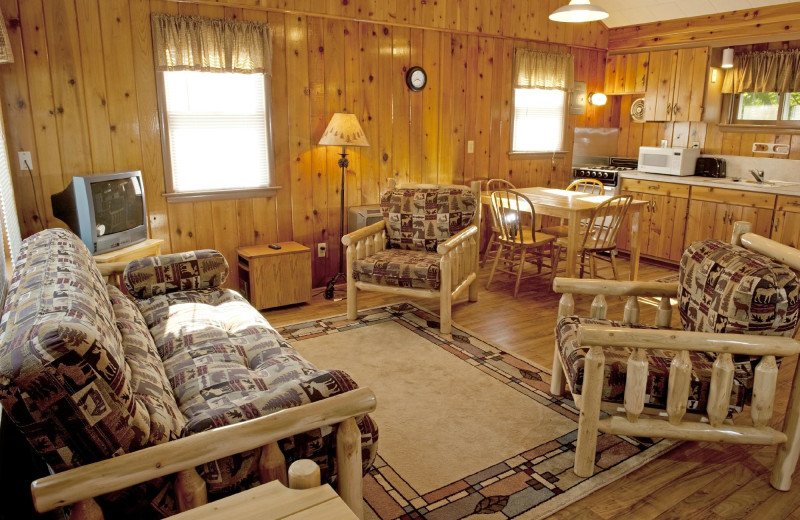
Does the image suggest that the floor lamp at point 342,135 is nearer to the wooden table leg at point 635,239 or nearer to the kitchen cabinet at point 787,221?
the wooden table leg at point 635,239

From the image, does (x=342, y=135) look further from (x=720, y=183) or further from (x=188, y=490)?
(x=720, y=183)

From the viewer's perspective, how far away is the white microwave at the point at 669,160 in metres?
5.71

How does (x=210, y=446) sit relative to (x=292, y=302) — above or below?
above

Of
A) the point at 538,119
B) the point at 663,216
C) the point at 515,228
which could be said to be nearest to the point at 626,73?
the point at 538,119

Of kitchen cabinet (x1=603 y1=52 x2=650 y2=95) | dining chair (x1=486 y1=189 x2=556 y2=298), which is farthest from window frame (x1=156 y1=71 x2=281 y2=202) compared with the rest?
kitchen cabinet (x1=603 y1=52 x2=650 y2=95)

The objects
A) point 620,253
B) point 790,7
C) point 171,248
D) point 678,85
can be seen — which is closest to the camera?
A: point 171,248

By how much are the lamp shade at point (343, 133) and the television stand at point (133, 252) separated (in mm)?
1463

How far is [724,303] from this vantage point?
2.24m

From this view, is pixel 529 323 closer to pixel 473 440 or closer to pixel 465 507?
pixel 473 440

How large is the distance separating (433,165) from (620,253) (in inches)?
97.1

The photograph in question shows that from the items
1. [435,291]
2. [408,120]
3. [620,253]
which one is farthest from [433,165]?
[620,253]

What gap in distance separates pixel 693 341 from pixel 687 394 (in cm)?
22

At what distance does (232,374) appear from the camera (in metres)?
2.12

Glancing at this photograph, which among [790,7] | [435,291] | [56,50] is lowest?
[435,291]
